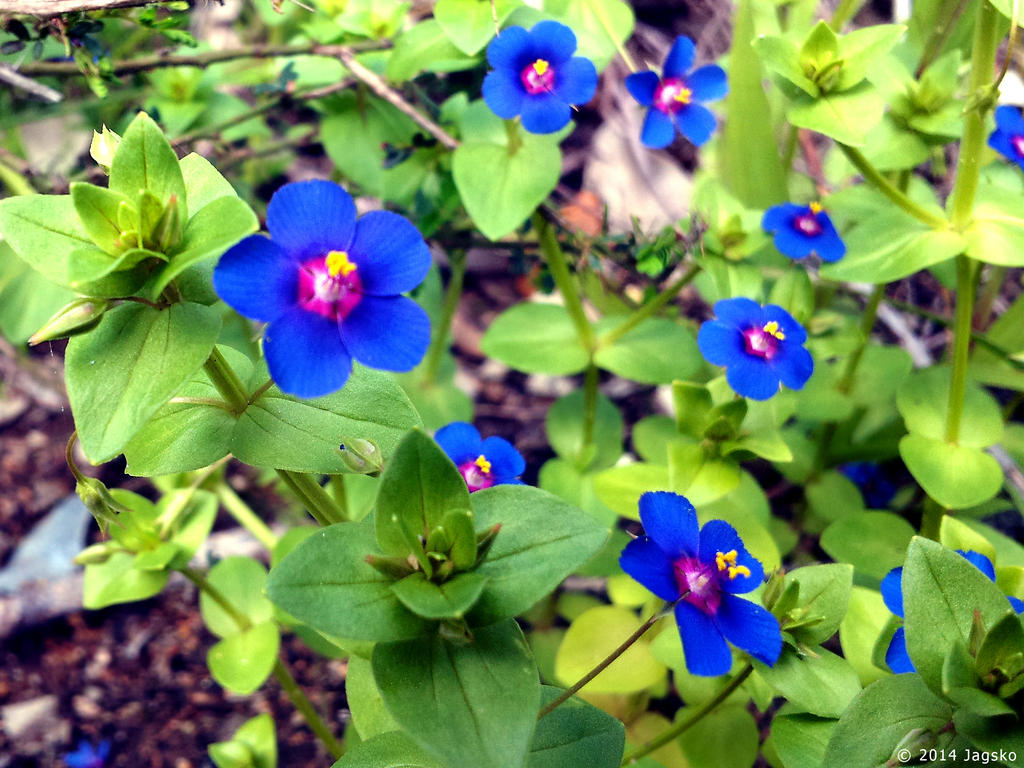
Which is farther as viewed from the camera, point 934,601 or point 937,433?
point 937,433

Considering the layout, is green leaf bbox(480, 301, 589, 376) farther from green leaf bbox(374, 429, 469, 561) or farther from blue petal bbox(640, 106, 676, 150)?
green leaf bbox(374, 429, 469, 561)

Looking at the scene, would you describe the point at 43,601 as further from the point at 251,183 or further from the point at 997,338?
the point at 997,338

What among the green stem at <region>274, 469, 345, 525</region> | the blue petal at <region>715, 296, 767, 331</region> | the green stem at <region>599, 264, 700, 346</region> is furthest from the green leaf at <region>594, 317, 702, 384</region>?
the green stem at <region>274, 469, 345, 525</region>

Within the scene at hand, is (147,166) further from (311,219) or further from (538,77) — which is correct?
(538,77)

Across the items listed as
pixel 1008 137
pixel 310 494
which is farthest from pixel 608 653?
pixel 1008 137

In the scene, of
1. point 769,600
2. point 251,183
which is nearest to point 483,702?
point 769,600

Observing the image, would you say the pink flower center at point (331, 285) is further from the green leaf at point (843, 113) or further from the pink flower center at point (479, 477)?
the green leaf at point (843, 113)

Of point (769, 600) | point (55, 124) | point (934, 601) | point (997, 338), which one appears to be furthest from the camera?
point (55, 124)
